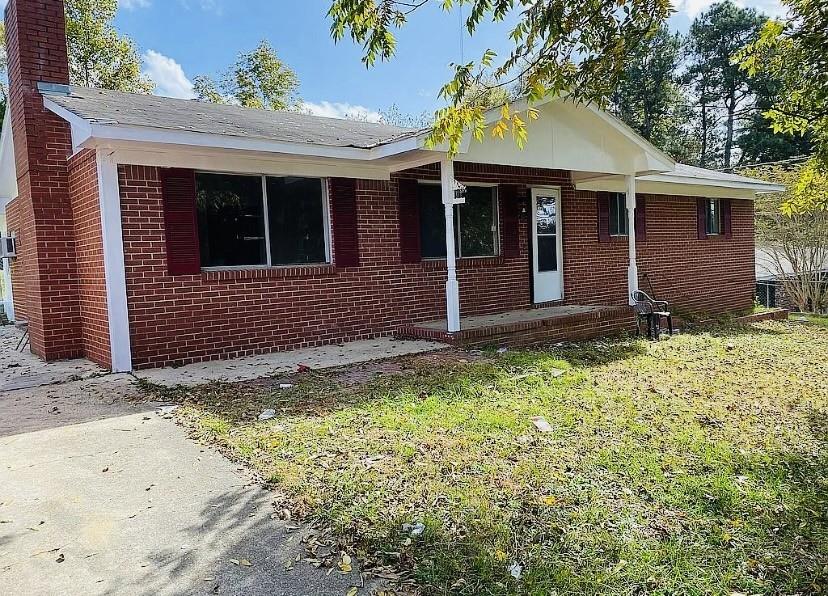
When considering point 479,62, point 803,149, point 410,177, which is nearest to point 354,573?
point 479,62

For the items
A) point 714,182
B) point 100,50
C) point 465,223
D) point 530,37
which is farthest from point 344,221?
point 100,50

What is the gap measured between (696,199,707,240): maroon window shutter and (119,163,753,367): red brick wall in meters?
0.87

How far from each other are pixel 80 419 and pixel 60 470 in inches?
50.4

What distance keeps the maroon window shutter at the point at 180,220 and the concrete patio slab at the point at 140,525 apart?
3.08 meters

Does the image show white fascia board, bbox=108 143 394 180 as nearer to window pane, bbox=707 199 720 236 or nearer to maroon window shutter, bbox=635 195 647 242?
maroon window shutter, bbox=635 195 647 242

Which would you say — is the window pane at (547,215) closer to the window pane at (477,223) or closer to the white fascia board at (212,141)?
the window pane at (477,223)

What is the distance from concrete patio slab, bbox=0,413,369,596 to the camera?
2545mm

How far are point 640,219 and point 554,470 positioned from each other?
10.6m

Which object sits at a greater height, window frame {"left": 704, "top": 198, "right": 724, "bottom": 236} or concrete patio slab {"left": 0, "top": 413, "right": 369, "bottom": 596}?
window frame {"left": 704, "top": 198, "right": 724, "bottom": 236}

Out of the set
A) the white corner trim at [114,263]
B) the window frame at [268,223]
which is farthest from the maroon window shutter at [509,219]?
the white corner trim at [114,263]

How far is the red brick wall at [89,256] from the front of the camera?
693cm

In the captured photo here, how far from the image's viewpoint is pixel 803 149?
1275 inches

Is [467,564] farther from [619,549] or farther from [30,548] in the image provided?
[30,548]

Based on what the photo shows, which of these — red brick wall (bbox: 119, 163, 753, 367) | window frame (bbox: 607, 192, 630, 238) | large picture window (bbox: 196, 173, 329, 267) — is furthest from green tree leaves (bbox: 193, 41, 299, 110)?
large picture window (bbox: 196, 173, 329, 267)
